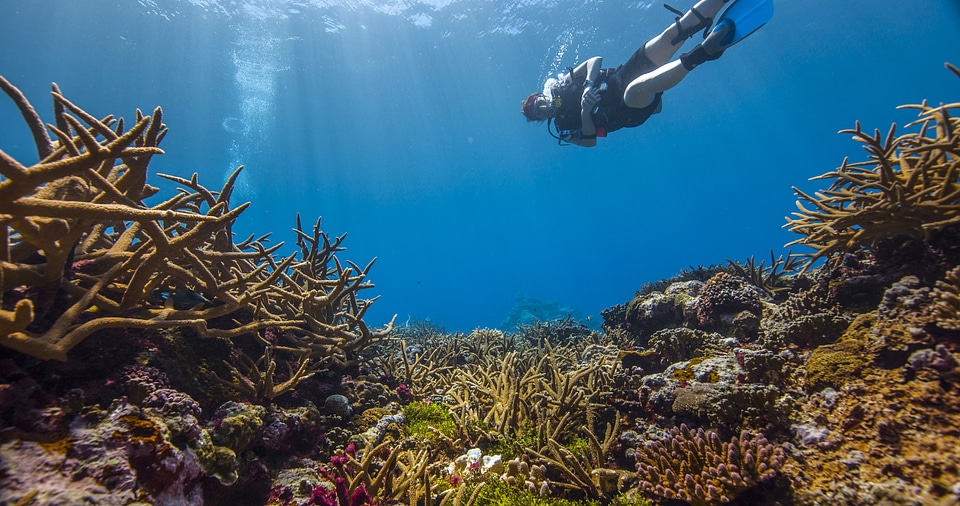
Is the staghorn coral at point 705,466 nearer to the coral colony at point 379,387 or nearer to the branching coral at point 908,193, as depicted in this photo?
the coral colony at point 379,387

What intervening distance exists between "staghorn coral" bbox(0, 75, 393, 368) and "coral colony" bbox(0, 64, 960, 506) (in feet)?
0.05

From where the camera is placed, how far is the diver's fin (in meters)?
5.71

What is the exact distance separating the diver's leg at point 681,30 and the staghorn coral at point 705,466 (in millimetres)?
7524

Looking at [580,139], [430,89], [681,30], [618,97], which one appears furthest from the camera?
[430,89]

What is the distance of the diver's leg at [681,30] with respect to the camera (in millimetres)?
6902

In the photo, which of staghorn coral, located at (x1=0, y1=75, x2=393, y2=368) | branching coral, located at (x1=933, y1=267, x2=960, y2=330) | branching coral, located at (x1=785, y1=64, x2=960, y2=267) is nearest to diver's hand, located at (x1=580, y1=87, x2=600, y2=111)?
branching coral, located at (x1=785, y1=64, x2=960, y2=267)

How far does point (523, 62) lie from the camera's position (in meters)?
34.5

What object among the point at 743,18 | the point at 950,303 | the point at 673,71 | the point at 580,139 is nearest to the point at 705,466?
the point at 950,303

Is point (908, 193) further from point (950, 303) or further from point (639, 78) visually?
point (639, 78)

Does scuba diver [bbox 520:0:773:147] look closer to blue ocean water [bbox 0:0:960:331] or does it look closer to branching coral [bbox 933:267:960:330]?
branching coral [bbox 933:267:960:330]

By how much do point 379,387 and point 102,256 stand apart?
2.79 meters

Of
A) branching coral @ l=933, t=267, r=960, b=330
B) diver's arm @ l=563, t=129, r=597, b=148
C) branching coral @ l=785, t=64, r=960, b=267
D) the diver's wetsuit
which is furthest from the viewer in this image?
diver's arm @ l=563, t=129, r=597, b=148

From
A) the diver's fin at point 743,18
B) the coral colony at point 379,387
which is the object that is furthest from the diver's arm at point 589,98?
the coral colony at point 379,387

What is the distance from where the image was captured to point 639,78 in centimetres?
708
